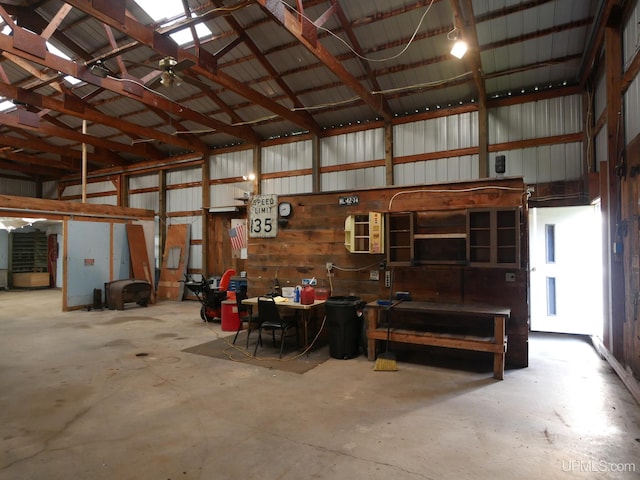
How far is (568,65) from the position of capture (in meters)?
5.99

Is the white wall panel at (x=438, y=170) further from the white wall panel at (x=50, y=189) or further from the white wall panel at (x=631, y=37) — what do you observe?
the white wall panel at (x=50, y=189)

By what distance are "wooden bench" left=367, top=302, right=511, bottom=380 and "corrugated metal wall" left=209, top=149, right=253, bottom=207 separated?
598cm

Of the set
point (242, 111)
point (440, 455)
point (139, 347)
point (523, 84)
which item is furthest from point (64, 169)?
point (440, 455)

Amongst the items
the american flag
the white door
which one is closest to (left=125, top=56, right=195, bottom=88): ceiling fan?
the american flag

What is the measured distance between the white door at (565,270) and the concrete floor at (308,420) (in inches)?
41.5

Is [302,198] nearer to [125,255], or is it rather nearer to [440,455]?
[440,455]

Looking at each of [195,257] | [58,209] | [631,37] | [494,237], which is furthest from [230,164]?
[631,37]

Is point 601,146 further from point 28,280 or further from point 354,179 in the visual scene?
point 28,280

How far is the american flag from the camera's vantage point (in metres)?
9.43

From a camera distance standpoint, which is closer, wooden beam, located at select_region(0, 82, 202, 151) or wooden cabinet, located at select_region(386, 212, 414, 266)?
wooden cabinet, located at select_region(386, 212, 414, 266)

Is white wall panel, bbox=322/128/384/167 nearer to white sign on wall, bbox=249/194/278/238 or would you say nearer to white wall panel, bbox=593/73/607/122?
white sign on wall, bbox=249/194/278/238

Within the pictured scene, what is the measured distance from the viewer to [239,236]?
951cm

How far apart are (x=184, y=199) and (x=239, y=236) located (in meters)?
2.39

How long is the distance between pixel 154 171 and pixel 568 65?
33.5ft
